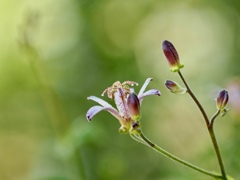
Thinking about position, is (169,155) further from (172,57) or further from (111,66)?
(111,66)

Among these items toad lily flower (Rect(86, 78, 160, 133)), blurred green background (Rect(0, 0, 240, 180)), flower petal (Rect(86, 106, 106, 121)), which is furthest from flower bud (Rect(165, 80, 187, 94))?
blurred green background (Rect(0, 0, 240, 180))

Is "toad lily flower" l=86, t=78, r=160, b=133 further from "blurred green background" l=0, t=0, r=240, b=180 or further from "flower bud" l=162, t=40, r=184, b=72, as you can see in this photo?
"blurred green background" l=0, t=0, r=240, b=180

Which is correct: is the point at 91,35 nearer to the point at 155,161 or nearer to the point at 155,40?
the point at 155,40

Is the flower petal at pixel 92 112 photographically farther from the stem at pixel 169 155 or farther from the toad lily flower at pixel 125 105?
the stem at pixel 169 155

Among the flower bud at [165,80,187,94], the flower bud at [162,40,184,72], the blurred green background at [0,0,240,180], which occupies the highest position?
the blurred green background at [0,0,240,180]

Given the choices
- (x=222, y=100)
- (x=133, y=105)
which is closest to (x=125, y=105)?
(x=133, y=105)

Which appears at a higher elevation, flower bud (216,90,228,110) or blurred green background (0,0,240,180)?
blurred green background (0,0,240,180)

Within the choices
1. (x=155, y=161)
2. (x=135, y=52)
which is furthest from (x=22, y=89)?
(x=155, y=161)
